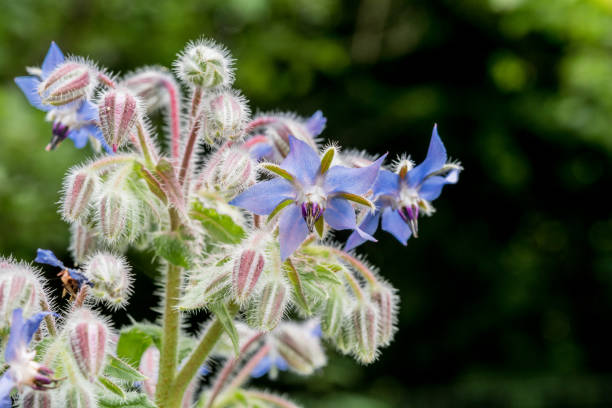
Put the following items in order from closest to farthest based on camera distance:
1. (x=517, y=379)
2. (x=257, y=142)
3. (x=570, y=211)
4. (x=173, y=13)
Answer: (x=257, y=142), (x=173, y=13), (x=517, y=379), (x=570, y=211)

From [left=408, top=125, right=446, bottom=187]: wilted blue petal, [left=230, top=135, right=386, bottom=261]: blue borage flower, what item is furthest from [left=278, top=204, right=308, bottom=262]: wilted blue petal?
[left=408, top=125, right=446, bottom=187]: wilted blue petal

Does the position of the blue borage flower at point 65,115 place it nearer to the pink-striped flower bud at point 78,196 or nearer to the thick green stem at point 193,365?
→ the pink-striped flower bud at point 78,196

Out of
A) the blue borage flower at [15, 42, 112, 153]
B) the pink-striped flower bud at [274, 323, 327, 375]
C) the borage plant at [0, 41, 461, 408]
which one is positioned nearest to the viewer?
the borage plant at [0, 41, 461, 408]

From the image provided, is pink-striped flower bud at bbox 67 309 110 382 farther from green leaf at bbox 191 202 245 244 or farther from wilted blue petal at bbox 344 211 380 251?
wilted blue petal at bbox 344 211 380 251

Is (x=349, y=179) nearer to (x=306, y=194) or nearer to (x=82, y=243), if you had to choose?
(x=306, y=194)

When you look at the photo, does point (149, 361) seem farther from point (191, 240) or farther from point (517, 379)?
point (517, 379)

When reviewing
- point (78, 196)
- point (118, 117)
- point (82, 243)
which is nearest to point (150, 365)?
point (82, 243)

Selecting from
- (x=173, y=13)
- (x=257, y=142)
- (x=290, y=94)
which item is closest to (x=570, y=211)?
(x=290, y=94)
